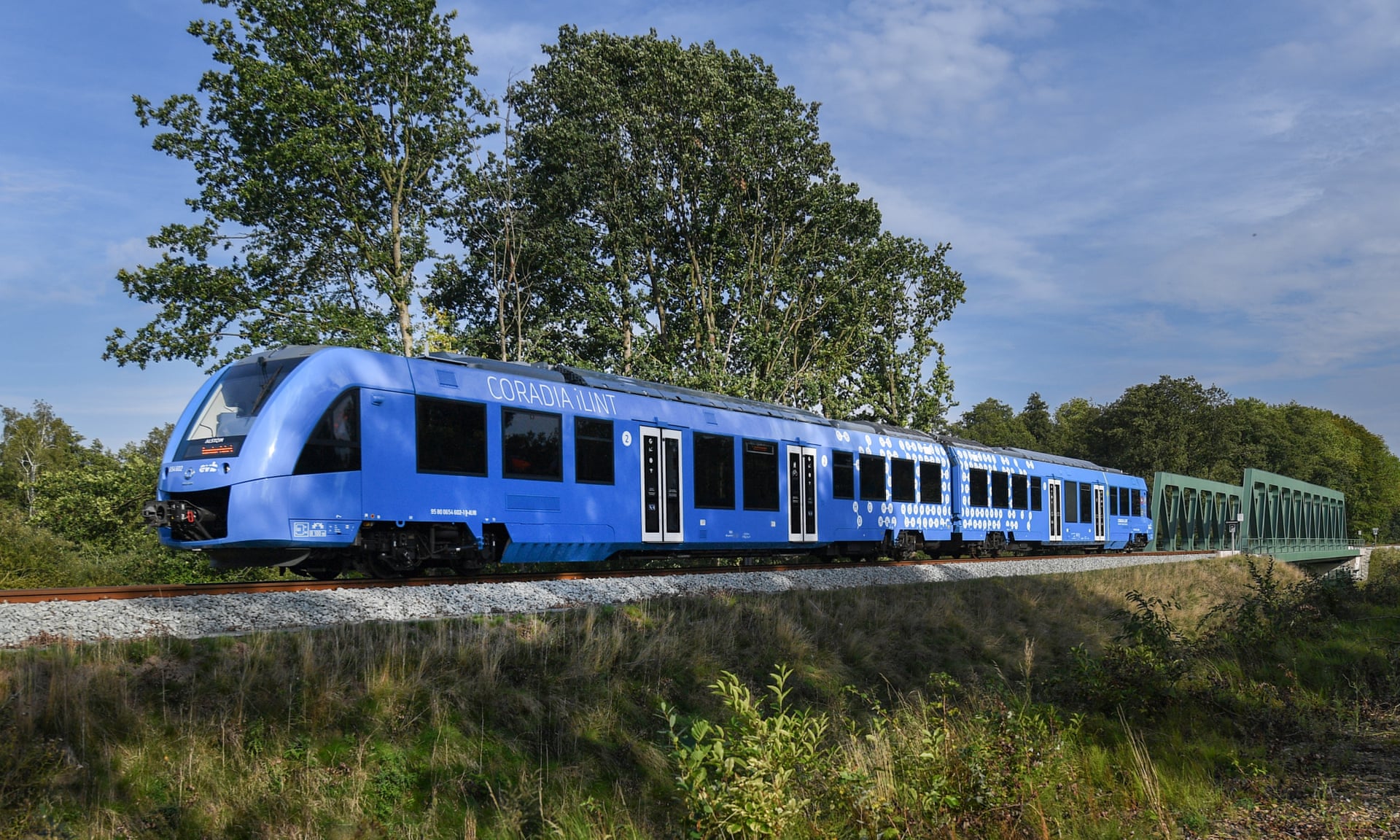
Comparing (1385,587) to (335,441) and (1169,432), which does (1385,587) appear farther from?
(1169,432)

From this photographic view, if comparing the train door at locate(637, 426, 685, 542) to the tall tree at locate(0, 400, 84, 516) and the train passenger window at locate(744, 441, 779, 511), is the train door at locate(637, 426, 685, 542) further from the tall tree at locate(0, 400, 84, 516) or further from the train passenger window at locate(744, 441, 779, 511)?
the tall tree at locate(0, 400, 84, 516)

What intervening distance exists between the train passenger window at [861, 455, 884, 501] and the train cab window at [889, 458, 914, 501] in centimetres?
39

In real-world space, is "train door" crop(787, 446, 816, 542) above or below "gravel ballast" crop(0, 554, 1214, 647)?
above

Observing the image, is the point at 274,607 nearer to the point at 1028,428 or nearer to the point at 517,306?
the point at 517,306

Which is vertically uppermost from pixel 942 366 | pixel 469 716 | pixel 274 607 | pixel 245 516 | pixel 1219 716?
pixel 942 366

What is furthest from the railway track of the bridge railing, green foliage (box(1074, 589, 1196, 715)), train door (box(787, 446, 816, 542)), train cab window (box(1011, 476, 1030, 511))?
the bridge railing

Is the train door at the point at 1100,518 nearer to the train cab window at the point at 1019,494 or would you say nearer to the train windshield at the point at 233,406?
the train cab window at the point at 1019,494

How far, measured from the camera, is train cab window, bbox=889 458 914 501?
75.3 feet

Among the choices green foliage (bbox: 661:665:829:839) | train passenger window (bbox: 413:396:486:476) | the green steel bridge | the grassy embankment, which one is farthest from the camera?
the green steel bridge

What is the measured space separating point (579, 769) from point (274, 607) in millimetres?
3707

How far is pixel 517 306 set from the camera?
32.7 meters

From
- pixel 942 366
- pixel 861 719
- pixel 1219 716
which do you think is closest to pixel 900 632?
pixel 861 719

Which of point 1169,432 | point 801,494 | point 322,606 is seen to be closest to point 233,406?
point 322,606

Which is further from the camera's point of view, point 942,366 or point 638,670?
point 942,366
